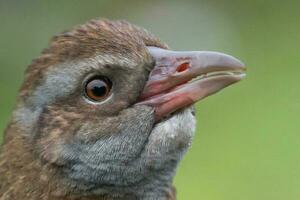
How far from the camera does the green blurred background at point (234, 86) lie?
434 inches

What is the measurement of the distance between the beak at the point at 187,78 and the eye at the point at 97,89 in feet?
0.58

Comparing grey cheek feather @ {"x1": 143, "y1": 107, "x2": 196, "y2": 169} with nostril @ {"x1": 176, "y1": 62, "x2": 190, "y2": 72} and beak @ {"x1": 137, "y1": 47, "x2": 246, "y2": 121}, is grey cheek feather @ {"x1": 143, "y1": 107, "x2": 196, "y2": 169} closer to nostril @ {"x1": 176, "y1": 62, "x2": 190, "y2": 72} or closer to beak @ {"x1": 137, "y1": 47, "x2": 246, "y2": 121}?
beak @ {"x1": 137, "y1": 47, "x2": 246, "y2": 121}

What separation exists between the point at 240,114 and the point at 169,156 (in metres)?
6.00

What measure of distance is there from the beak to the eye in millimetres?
176

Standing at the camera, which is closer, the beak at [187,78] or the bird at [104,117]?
the bird at [104,117]

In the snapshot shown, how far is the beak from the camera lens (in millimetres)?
6199

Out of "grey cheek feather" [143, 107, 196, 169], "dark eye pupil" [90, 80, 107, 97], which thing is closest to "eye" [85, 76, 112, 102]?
"dark eye pupil" [90, 80, 107, 97]

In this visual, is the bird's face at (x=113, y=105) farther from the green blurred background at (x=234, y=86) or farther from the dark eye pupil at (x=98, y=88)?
the green blurred background at (x=234, y=86)

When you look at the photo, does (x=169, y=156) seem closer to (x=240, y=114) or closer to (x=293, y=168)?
(x=293, y=168)

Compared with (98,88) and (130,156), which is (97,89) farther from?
(130,156)

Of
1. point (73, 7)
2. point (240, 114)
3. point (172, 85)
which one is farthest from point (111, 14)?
point (172, 85)

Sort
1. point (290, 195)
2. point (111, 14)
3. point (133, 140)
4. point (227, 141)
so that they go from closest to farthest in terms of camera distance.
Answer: point (133, 140) → point (290, 195) → point (227, 141) → point (111, 14)

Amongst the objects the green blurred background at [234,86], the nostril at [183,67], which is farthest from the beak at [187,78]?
the green blurred background at [234,86]

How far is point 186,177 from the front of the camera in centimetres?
1093
